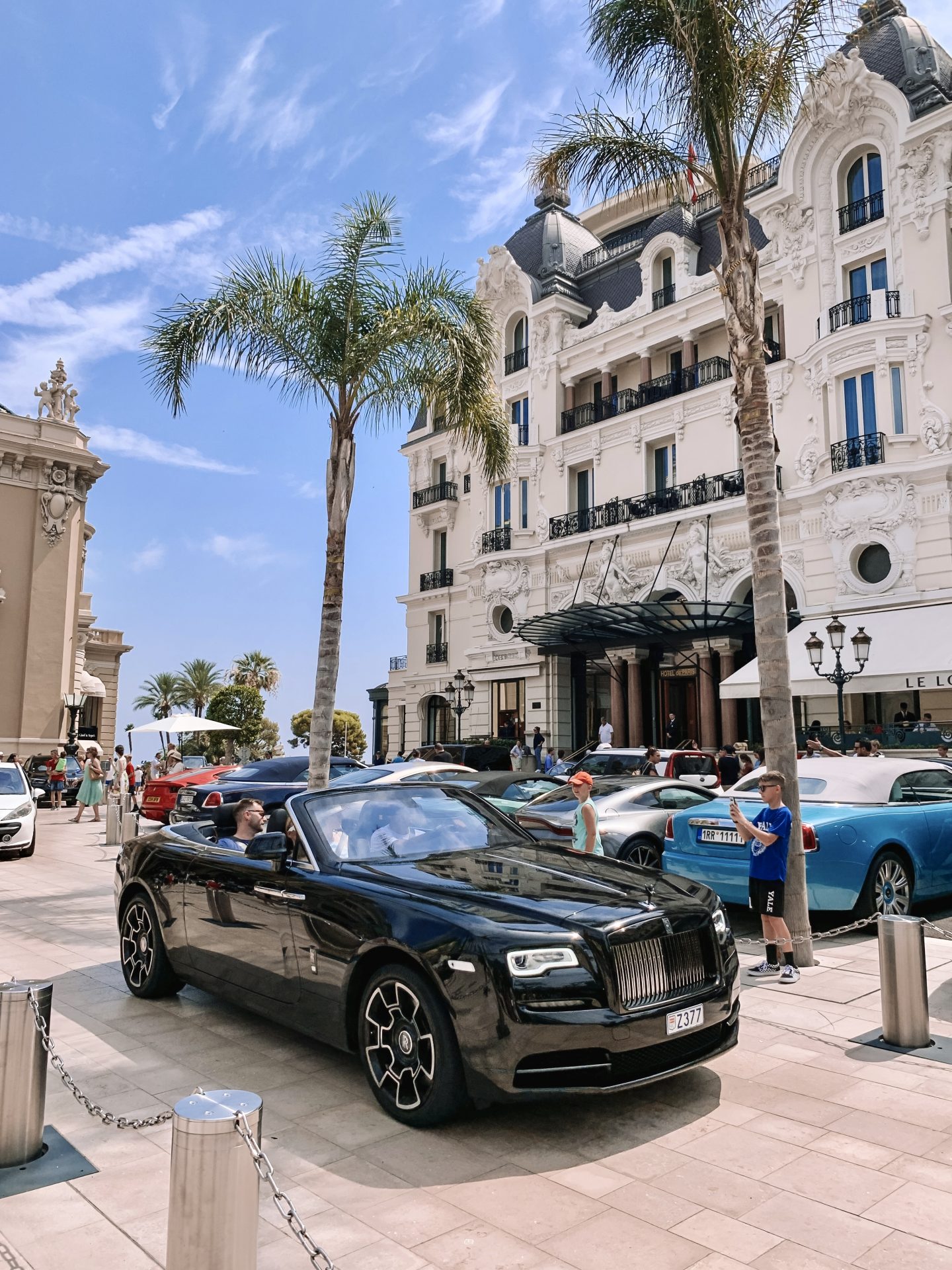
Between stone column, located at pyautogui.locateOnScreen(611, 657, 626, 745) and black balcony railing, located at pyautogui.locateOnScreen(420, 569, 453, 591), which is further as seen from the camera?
black balcony railing, located at pyautogui.locateOnScreen(420, 569, 453, 591)

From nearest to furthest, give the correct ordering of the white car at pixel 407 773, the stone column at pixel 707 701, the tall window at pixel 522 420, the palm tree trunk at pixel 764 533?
the palm tree trunk at pixel 764 533 → the white car at pixel 407 773 → the stone column at pixel 707 701 → the tall window at pixel 522 420

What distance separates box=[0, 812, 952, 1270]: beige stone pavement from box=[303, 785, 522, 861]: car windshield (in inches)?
45.6

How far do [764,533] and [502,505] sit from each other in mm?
28333

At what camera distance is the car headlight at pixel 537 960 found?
12.8 feet

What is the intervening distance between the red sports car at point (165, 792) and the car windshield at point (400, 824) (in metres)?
12.7

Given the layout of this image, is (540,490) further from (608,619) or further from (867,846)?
(867,846)

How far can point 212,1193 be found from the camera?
2617 millimetres

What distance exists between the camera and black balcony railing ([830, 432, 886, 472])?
24203 mm

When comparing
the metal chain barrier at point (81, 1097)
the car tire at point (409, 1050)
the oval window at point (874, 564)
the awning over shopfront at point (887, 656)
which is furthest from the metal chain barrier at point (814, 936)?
the oval window at point (874, 564)

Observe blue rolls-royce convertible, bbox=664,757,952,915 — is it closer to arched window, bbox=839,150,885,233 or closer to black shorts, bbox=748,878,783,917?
black shorts, bbox=748,878,783,917

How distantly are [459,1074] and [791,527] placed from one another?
24662 mm

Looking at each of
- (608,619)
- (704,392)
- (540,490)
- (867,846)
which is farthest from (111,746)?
(867,846)

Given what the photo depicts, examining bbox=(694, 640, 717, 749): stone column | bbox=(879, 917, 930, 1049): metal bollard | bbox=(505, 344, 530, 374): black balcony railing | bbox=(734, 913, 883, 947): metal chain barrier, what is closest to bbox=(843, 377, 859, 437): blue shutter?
bbox=(694, 640, 717, 749): stone column

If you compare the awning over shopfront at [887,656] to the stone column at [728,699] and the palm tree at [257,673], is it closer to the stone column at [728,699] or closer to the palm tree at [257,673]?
the stone column at [728,699]
